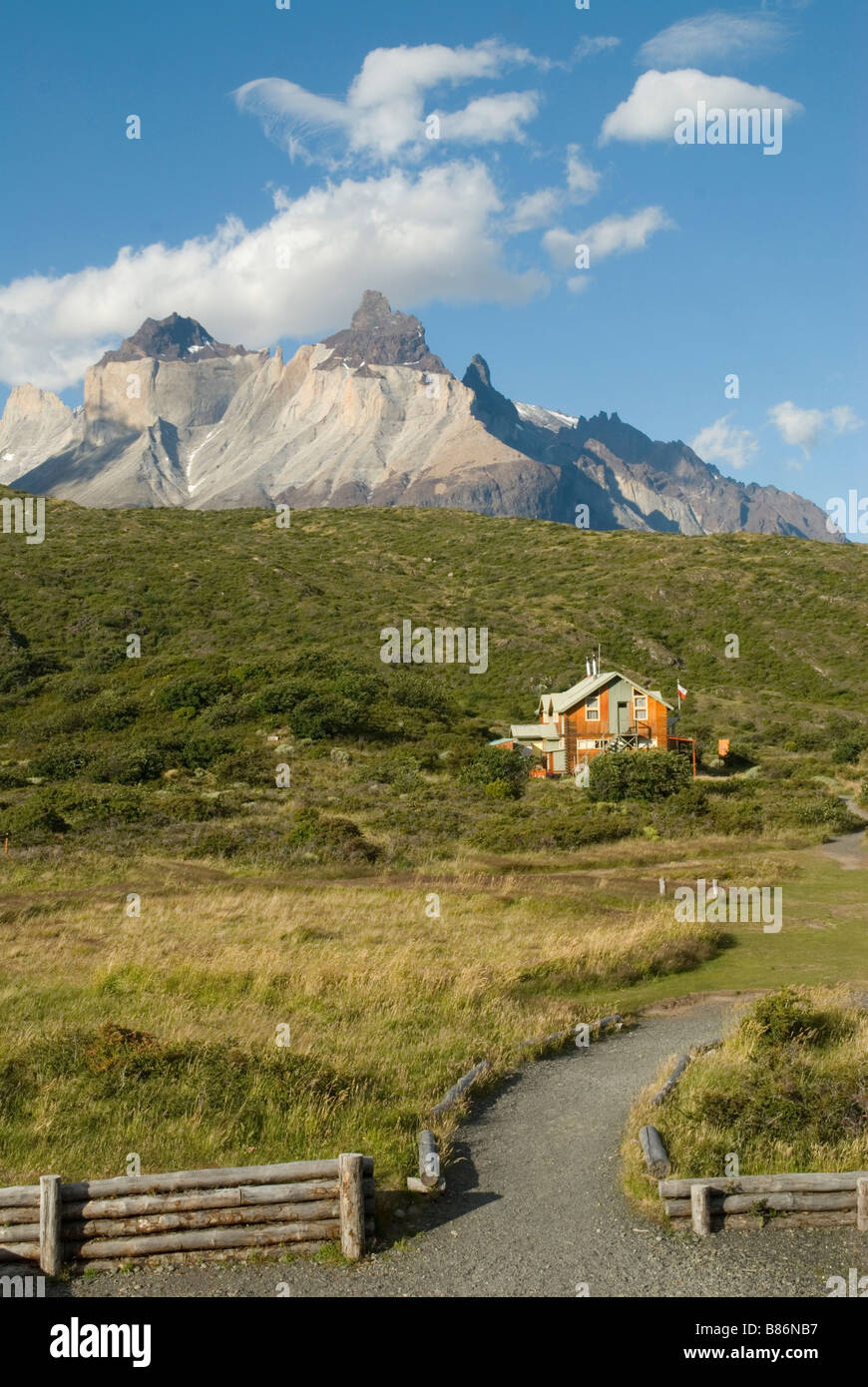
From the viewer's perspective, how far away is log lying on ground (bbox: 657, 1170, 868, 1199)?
8062 millimetres

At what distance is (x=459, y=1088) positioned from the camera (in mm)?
11031

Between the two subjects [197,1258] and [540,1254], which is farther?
[540,1254]

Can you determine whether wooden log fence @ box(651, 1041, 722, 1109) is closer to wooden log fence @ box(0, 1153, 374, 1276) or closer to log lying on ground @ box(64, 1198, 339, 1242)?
wooden log fence @ box(0, 1153, 374, 1276)

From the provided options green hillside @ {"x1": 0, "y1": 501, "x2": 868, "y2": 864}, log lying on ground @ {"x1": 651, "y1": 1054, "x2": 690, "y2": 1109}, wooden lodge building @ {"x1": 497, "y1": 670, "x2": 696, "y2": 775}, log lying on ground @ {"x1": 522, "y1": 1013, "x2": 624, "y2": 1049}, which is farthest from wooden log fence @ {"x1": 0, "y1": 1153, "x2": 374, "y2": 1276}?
wooden lodge building @ {"x1": 497, "y1": 670, "x2": 696, "y2": 775}

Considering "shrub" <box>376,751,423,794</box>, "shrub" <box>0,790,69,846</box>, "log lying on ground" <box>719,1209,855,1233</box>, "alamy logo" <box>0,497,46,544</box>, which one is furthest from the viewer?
"alamy logo" <box>0,497,46,544</box>

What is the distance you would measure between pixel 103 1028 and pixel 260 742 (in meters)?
31.3

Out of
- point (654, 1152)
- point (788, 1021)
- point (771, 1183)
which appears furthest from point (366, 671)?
point (771, 1183)

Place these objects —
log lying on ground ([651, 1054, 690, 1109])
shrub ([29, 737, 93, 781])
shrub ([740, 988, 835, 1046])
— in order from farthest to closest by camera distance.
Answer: shrub ([29, 737, 93, 781])
shrub ([740, 988, 835, 1046])
log lying on ground ([651, 1054, 690, 1109])

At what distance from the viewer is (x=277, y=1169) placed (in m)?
7.77

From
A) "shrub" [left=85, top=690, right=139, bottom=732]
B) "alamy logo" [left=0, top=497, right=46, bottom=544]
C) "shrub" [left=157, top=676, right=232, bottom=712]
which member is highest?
"alamy logo" [left=0, top=497, right=46, bottom=544]

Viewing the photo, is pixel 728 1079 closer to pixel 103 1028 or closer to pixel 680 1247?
pixel 680 1247

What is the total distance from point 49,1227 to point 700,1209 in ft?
17.0

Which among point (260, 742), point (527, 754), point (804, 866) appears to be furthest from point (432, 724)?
point (804, 866)
